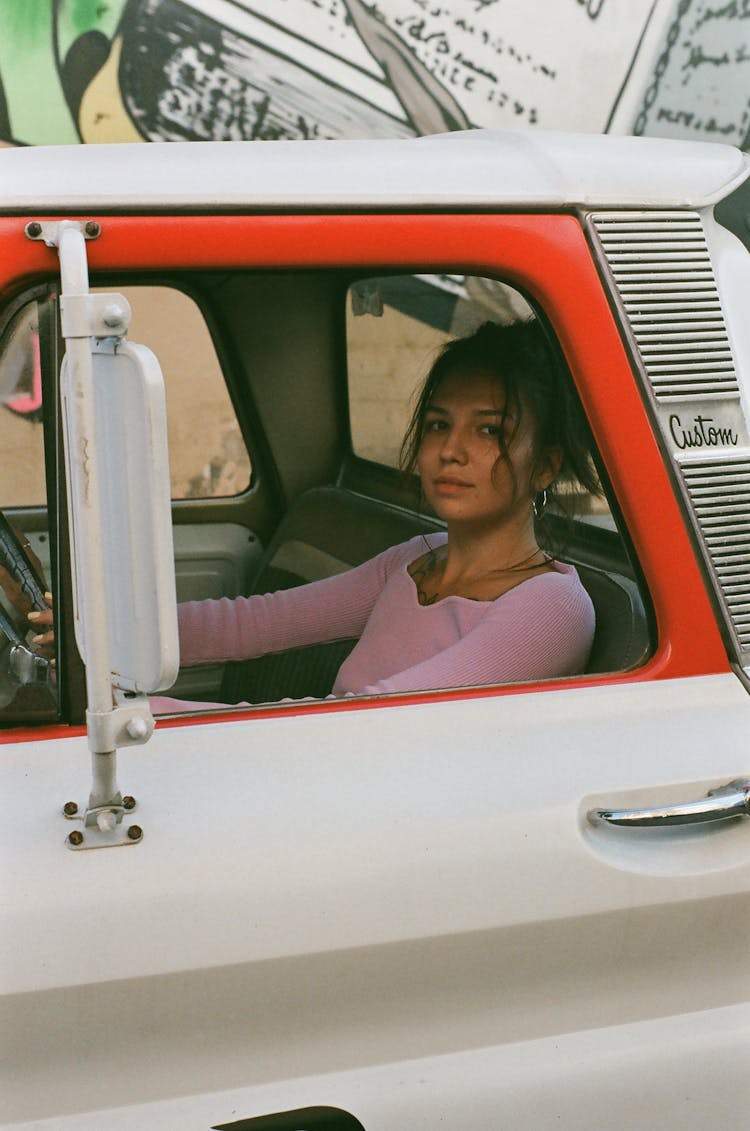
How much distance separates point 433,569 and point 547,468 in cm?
27

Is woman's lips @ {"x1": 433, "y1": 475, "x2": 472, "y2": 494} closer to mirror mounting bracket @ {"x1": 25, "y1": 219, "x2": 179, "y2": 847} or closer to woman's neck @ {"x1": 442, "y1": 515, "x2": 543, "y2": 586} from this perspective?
woman's neck @ {"x1": 442, "y1": 515, "x2": 543, "y2": 586}

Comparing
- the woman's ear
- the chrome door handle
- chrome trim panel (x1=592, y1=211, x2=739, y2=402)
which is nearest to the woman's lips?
the woman's ear

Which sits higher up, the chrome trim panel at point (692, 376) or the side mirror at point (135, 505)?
the chrome trim panel at point (692, 376)

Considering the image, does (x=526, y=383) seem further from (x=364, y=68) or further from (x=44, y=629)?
(x=364, y=68)

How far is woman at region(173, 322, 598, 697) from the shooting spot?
5.54ft

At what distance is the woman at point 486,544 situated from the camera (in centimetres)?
169

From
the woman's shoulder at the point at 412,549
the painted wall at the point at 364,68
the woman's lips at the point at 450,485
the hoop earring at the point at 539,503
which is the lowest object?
the hoop earring at the point at 539,503

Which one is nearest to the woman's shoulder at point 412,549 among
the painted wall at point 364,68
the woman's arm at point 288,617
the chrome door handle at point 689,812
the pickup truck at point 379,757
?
the woman's arm at point 288,617

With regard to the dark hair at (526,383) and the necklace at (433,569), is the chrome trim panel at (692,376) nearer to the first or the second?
the dark hair at (526,383)

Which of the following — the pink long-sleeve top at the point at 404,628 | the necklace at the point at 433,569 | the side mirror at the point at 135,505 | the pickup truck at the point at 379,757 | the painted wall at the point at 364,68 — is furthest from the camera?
the painted wall at the point at 364,68

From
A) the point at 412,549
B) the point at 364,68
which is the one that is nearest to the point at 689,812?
the point at 412,549

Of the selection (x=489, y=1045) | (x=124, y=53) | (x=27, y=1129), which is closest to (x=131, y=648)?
(x=27, y=1129)

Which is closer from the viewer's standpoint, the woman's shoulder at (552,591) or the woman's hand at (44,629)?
the woman's hand at (44,629)

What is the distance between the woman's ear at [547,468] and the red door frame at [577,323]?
0.39 m
